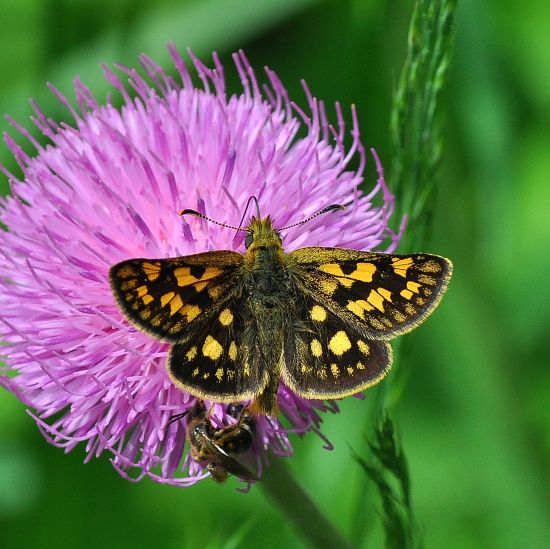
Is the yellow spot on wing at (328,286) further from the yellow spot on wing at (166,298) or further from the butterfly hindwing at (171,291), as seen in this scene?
the yellow spot on wing at (166,298)

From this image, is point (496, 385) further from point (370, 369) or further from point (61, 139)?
point (61, 139)

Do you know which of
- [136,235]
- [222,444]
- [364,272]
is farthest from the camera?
[136,235]

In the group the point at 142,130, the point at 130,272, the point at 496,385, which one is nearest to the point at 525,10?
the point at 496,385

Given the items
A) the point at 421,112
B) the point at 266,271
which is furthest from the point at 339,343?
the point at 421,112

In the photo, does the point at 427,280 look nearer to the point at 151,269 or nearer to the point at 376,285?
the point at 376,285

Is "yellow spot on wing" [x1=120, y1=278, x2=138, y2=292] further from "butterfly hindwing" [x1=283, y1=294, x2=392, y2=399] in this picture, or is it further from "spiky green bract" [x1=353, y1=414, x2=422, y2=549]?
"spiky green bract" [x1=353, y1=414, x2=422, y2=549]

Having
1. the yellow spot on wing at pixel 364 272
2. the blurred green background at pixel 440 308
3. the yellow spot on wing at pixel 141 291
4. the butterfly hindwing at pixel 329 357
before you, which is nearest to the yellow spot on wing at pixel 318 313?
the butterfly hindwing at pixel 329 357

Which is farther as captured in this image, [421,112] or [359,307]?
[421,112]
